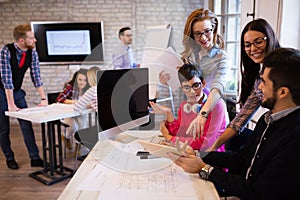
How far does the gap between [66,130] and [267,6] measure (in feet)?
8.88

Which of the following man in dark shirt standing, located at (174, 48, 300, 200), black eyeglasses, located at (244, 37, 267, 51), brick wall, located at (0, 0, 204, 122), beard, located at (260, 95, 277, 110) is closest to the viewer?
man in dark shirt standing, located at (174, 48, 300, 200)

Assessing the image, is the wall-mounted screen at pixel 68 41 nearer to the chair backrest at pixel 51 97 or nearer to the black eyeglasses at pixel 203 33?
the chair backrest at pixel 51 97

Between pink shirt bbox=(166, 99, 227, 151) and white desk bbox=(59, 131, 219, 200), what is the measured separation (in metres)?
0.27

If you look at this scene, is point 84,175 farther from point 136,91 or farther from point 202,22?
point 202,22

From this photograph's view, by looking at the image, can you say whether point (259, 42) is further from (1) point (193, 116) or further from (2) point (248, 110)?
(1) point (193, 116)

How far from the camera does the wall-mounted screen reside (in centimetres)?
498

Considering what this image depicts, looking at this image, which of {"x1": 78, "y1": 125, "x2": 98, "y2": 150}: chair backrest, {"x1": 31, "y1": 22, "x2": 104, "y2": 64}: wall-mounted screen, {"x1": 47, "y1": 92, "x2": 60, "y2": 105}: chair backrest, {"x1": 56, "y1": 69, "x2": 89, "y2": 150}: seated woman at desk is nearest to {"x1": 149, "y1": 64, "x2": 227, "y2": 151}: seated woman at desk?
{"x1": 78, "y1": 125, "x2": 98, "y2": 150}: chair backrest

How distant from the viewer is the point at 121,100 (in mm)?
1667

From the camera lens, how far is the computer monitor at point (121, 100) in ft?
5.08

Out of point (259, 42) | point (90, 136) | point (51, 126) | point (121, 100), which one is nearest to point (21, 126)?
point (51, 126)

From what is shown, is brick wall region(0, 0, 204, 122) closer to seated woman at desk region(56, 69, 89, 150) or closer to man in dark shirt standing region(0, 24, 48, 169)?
seated woman at desk region(56, 69, 89, 150)

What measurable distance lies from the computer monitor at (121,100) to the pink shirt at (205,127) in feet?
0.70

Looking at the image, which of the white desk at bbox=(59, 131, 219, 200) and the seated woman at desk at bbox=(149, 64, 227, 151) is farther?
the seated woman at desk at bbox=(149, 64, 227, 151)

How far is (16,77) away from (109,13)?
7.66ft
